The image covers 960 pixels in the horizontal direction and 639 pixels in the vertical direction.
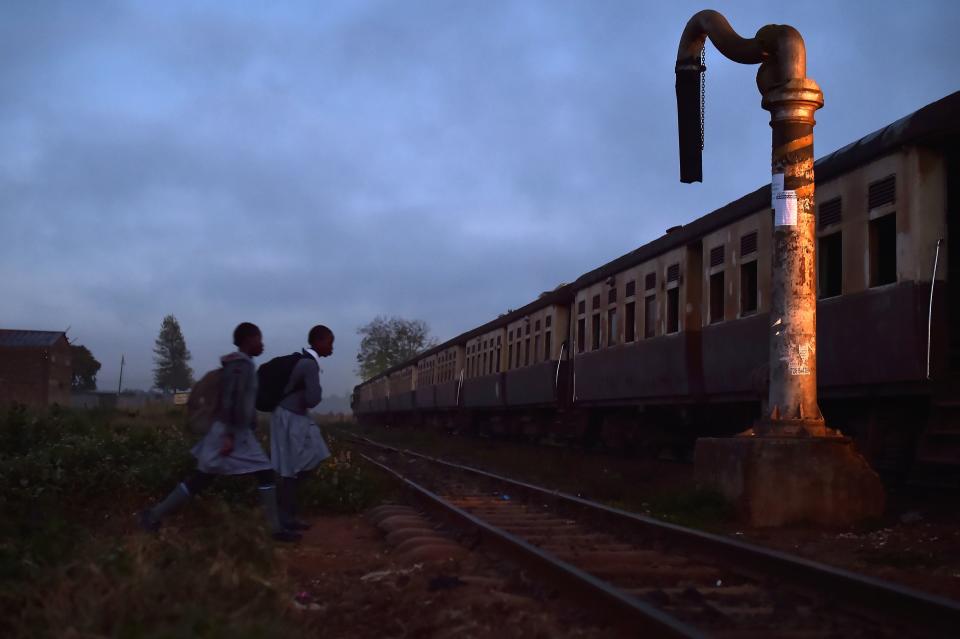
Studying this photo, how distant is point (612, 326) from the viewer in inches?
634

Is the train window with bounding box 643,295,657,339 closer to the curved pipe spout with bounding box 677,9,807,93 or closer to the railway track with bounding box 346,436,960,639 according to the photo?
the curved pipe spout with bounding box 677,9,807,93

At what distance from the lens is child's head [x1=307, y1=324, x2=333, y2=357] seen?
7445mm

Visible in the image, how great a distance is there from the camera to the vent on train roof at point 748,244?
11008mm

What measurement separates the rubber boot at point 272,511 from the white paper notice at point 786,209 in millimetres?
4743

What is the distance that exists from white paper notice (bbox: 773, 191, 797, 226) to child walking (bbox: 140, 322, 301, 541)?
4596mm

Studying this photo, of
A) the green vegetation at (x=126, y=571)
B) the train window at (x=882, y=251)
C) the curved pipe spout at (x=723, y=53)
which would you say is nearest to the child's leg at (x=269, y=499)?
the green vegetation at (x=126, y=571)

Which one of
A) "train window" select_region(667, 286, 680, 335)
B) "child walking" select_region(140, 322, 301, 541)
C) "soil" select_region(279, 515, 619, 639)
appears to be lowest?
"soil" select_region(279, 515, 619, 639)

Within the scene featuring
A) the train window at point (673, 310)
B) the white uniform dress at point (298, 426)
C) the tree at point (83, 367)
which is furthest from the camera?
the tree at point (83, 367)

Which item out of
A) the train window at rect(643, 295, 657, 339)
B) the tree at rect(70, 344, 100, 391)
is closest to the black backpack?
the train window at rect(643, 295, 657, 339)

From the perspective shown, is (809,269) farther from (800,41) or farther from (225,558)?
(225,558)

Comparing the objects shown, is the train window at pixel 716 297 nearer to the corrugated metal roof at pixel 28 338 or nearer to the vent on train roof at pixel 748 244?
the vent on train roof at pixel 748 244

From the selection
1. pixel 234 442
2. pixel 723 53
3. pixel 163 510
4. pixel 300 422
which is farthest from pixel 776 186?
pixel 163 510

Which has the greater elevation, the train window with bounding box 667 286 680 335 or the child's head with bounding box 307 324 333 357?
the train window with bounding box 667 286 680 335

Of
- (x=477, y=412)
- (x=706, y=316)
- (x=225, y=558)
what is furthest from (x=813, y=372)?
(x=477, y=412)
